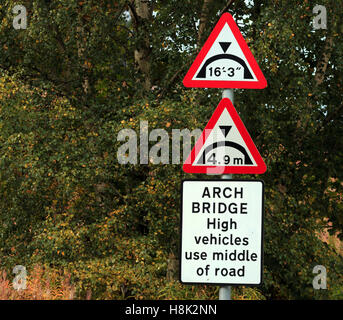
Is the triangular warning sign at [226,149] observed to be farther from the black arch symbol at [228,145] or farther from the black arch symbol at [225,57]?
the black arch symbol at [225,57]

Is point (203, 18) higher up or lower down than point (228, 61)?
higher up

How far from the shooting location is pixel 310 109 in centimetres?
1142

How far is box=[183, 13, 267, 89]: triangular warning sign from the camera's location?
14.9ft

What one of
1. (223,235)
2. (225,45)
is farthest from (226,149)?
(225,45)

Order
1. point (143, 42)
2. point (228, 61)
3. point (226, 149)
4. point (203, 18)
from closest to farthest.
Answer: point (226, 149), point (228, 61), point (203, 18), point (143, 42)

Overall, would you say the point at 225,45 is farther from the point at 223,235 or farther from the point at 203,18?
the point at 203,18

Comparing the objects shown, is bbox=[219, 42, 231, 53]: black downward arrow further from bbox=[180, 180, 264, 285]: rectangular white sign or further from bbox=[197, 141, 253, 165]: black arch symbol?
bbox=[180, 180, 264, 285]: rectangular white sign

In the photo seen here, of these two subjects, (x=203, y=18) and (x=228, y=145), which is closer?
(x=228, y=145)

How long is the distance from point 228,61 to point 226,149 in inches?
27.5

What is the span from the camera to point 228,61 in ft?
15.0
